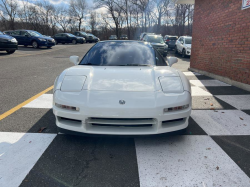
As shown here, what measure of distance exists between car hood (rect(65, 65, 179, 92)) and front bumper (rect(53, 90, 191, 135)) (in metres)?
0.10

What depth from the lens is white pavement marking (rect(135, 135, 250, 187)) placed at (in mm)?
1768

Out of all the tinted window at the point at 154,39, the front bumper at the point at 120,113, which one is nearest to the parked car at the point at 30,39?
the tinted window at the point at 154,39

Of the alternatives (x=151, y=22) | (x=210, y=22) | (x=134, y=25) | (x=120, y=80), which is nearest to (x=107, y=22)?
(x=134, y=25)

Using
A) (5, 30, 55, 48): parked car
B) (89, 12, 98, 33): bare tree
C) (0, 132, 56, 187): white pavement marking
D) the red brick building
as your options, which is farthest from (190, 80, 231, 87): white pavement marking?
(89, 12, 98, 33): bare tree

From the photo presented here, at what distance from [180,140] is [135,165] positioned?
84 cm

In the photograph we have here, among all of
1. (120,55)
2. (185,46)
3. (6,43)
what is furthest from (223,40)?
(6,43)

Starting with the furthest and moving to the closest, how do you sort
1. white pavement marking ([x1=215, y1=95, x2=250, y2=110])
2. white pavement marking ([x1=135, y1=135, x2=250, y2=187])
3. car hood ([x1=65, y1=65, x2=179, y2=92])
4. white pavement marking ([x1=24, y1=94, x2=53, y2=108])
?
white pavement marking ([x1=215, y1=95, x2=250, y2=110]), white pavement marking ([x1=24, y1=94, x2=53, y2=108]), car hood ([x1=65, y1=65, x2=179, y2=92]), white pavement marking ([x1=135, y1=135, x2=250, y2=187])

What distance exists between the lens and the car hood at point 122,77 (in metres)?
2.31

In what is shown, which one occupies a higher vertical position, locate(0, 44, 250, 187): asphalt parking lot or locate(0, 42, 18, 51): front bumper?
locate(0, 42, 18, 51): front bumper

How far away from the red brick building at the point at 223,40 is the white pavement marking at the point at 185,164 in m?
3.83

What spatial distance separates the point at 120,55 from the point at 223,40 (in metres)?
4.55

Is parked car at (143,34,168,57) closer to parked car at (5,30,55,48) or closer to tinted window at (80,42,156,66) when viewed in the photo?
parked car at (5,30,55,48)

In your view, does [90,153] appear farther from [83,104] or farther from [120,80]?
[120,80]

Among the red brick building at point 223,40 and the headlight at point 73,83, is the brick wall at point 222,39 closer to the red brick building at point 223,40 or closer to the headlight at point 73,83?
the red brick building at point 223,40
